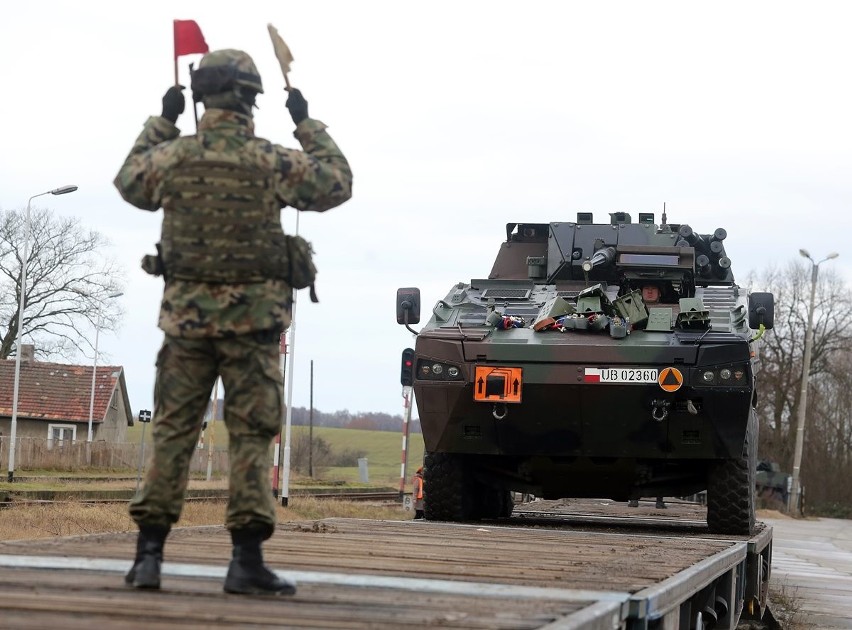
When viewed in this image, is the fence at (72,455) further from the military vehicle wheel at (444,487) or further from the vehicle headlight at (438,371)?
the vehicle headlight at (438,371)

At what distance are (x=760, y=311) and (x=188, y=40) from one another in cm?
641

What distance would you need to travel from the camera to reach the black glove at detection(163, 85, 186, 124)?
16.6ft

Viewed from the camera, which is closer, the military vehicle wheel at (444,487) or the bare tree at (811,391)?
the military vehicle wheel at (444,487)

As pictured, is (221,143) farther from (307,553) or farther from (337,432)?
(337,432)

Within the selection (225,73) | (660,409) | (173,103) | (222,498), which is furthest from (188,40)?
(222,498)

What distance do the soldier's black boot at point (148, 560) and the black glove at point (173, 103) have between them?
4.77 ft

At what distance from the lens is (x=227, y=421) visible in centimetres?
474

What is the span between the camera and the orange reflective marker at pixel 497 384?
9.89 metres

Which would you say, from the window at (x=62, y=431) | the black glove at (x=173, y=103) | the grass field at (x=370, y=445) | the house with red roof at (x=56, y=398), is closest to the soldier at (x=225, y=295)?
the black glove at (x=173, y=103)

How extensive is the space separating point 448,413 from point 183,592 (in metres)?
5.71

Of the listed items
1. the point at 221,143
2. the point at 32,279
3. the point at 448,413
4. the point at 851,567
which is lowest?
the point at 851,567

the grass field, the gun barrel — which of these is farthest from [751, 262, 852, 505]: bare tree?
the gun barrel

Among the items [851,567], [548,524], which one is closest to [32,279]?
[851,567]

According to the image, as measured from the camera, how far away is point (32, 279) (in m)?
56.2
